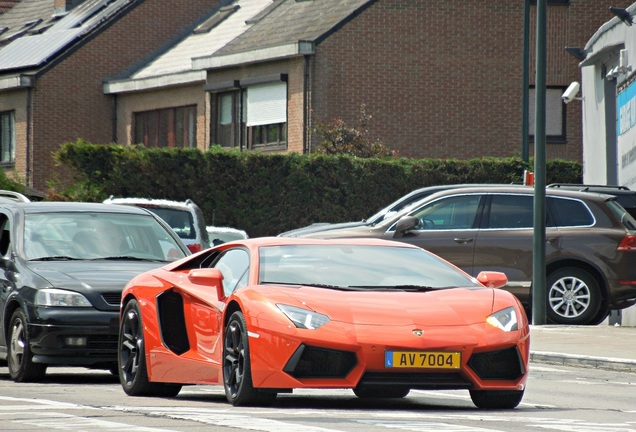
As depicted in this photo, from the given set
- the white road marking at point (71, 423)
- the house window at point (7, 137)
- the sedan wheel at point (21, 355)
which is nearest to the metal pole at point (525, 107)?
the house window at point (7, 137)

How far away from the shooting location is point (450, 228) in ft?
71.1

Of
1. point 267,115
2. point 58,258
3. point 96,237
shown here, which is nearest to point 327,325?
point 58,258

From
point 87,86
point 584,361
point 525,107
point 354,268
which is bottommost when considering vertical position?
point 584,361

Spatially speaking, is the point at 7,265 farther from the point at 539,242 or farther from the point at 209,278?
the point at 539,242

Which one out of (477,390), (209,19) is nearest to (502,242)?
(477,390)

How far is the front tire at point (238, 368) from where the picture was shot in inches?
408

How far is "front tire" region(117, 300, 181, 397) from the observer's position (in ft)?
38.8

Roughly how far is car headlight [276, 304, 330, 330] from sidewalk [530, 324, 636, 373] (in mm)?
6746

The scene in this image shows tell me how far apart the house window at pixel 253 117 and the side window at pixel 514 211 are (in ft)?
68.9

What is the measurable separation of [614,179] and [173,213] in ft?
33.0

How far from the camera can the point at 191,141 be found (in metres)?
48.7

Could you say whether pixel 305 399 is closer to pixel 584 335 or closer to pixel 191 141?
pixel 584 335

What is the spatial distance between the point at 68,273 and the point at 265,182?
22.0m

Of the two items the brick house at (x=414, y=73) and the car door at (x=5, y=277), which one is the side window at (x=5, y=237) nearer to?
the car door at (x=5, y=277)
